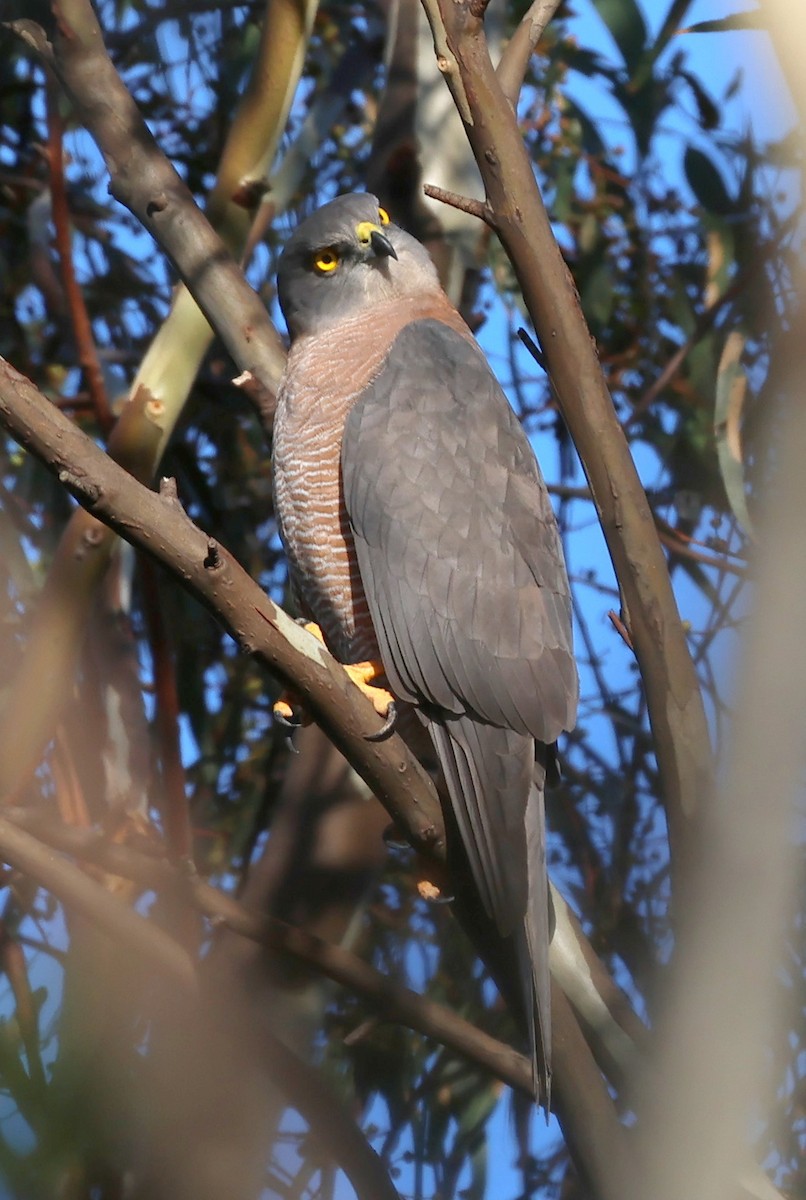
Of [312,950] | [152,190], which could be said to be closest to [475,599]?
[312,950]

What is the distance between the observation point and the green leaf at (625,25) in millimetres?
3609

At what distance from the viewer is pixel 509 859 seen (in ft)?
6.78

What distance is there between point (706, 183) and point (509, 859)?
2.48m

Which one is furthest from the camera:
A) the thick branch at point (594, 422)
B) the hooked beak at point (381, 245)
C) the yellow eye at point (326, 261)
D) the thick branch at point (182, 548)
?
the yellow eye at point (326, 261)

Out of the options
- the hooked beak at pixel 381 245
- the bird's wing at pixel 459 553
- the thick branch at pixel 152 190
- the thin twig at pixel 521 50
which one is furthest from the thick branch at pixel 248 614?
the hooked beak at pixel 381 245

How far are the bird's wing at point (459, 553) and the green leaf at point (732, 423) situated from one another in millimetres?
460

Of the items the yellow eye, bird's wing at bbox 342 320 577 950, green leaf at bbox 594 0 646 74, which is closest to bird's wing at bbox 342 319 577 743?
bird's wing at bbox 342 320 577 950

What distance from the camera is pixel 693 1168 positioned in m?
1.13

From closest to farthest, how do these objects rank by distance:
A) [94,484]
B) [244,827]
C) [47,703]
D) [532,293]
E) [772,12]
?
[772,12] → [94,484] → [532,293] → [47,703] → [244,827]

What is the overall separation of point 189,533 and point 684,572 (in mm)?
2171

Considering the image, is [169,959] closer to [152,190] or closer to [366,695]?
[366,695]

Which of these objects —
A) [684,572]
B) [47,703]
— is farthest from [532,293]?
[684,572]

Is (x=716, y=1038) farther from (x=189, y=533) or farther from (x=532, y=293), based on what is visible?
(x=532, y=293)

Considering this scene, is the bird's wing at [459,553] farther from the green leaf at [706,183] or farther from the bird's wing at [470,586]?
the green leaf at [706,183]
